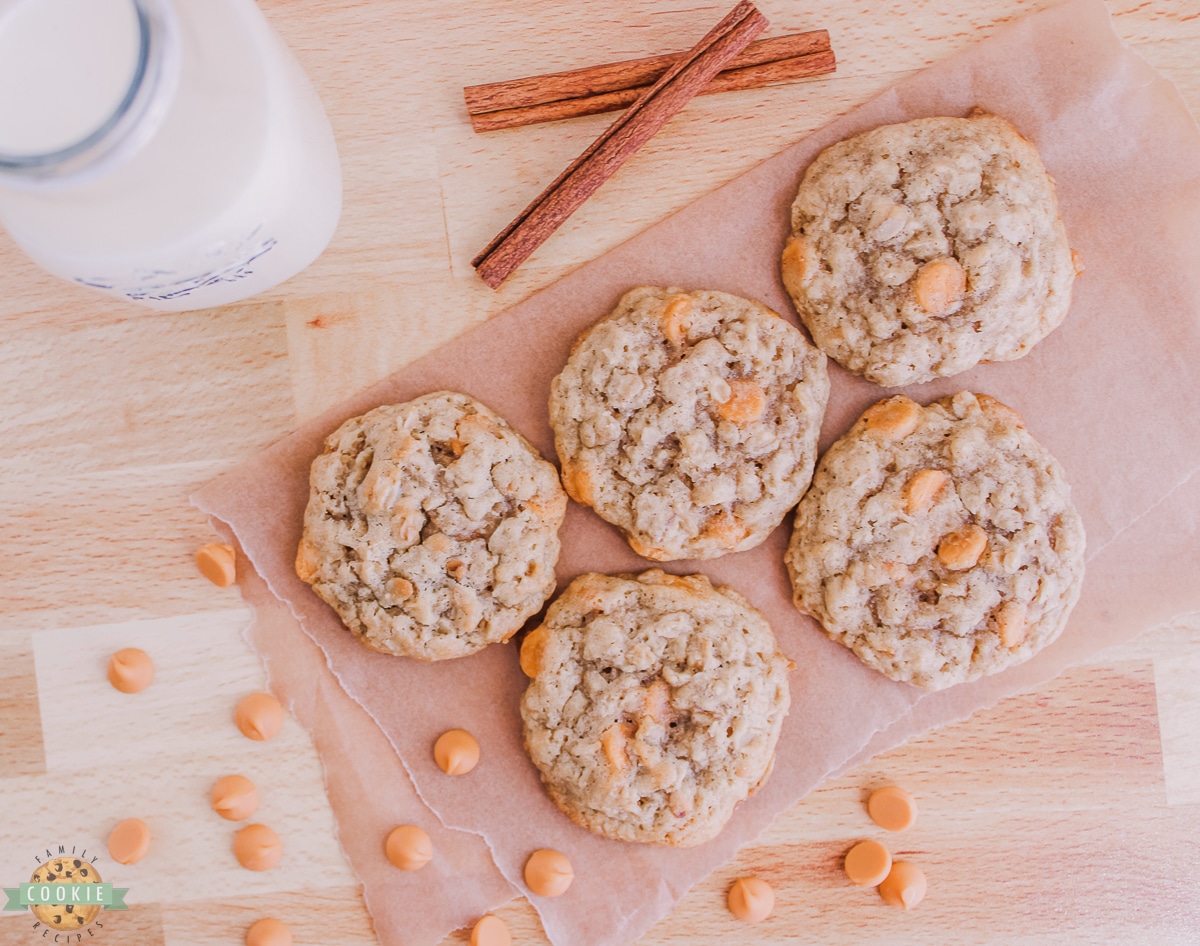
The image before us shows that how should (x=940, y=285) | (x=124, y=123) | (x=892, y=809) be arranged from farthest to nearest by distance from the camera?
(x=892, y=809) → (x=940, y=285) → (x=124, y=123)

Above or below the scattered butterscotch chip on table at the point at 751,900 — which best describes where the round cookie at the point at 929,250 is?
above

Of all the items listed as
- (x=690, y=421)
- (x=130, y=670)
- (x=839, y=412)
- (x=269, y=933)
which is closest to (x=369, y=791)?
(x=269, y=933)

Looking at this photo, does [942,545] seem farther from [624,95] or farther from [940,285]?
[624,95]

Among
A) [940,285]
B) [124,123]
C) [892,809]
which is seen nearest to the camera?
[124,123]

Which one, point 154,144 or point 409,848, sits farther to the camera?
point 409,848

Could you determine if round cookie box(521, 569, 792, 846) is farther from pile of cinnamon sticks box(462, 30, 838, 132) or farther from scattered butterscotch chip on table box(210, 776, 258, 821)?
pile of cinnamon sticks box(462, 30, 838, 132)

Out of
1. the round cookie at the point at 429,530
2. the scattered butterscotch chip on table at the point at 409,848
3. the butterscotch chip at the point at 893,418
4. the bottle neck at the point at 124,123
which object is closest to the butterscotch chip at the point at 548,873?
the scattered butterscotch chip on table at the point at 409,848

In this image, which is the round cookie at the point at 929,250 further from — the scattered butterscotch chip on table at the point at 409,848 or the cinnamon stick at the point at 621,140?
the scattered butterscotch chip on table at the point at 409,848
